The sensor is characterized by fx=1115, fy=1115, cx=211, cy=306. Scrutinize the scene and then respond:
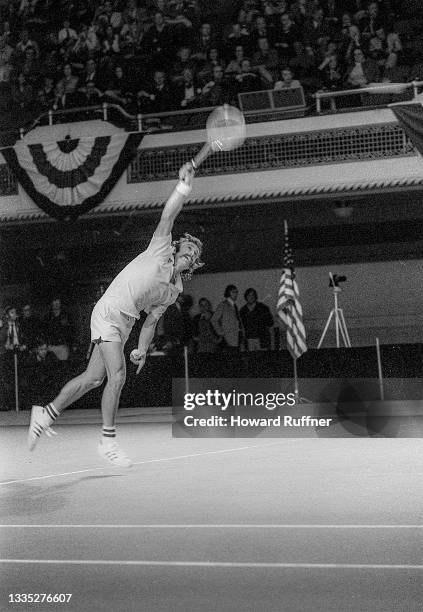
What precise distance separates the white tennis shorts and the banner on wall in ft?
43.7

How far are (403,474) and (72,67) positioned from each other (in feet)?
55.9

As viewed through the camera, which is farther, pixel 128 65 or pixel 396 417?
pixel 128 65

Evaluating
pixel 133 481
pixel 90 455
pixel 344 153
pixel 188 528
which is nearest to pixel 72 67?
pixel 344 153

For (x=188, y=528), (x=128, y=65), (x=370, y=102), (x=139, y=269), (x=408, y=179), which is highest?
(x=128, y=65)

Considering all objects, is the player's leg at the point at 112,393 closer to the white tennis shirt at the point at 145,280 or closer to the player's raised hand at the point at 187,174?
the white tennis shirt at the point at 145,280

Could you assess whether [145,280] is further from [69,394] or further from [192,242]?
[69,394]

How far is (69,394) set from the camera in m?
9.68

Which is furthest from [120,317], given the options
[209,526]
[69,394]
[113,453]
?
[209,526]

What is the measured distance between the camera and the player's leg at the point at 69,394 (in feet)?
31.8

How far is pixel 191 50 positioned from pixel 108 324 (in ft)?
49.1

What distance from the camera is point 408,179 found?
2103 cm

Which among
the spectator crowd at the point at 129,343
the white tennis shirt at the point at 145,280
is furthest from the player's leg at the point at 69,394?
the spectator crowd at the point at 129,343

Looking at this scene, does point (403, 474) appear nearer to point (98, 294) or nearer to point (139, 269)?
point (139, 269)

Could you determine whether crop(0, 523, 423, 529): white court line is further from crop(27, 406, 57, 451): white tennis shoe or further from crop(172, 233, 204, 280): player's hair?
crop(172, 233, 204, 280): player's hair
